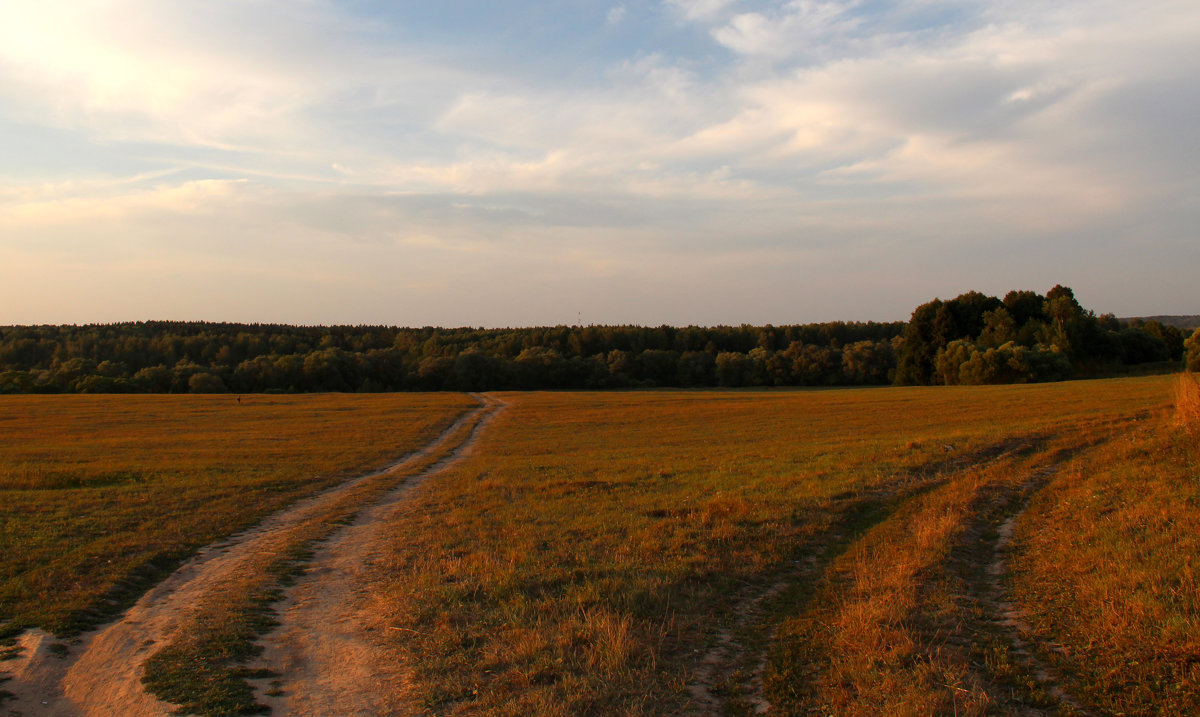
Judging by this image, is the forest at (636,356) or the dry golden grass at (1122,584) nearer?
the dry golden grass at (1122,584)

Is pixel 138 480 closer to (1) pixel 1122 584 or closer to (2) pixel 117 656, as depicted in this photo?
(2) pixel 117 656

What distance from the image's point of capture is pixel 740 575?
9.20 m

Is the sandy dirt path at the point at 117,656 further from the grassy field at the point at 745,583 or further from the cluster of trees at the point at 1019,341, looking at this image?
the cluster of trees at the point at 1019,341

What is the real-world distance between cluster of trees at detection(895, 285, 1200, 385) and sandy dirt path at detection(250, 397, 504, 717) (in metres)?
70.0

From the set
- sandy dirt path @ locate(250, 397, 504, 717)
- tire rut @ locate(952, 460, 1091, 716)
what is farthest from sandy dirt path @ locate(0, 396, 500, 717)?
tire rut @ locate(952, 460, 1091, 716)

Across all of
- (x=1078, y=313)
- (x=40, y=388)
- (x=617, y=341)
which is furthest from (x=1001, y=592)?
(x=617, y=341)

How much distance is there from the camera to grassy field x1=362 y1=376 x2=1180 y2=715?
5.94m

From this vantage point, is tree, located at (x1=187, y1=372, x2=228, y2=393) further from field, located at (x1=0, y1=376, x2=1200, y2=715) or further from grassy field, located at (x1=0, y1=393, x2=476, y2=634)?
field, located at (x1=0, y1=376, x2=1200, y2=715)

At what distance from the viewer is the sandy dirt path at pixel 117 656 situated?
19.9ft

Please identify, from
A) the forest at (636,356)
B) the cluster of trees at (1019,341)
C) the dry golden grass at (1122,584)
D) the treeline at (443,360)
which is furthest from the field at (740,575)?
the treeline at (443,360)

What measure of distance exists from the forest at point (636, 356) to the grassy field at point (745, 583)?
57.1m

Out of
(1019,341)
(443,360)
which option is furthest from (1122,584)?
(443,360)

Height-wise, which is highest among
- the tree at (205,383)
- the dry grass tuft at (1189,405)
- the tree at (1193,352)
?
the tree at (1193,352)

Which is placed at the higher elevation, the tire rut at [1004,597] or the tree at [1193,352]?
the tree at [1193,352]
